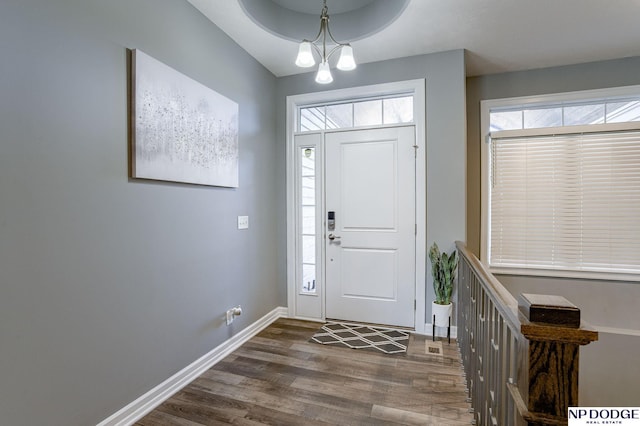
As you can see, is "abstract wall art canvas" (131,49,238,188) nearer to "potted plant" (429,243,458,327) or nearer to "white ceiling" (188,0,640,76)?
"white ceiling" (188,0,640,76)

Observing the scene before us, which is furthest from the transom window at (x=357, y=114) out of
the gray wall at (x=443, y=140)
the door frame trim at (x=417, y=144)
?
the gray wall at (x=443, y=140)

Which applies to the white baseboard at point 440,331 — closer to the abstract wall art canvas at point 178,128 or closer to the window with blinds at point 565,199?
the window with blinds at point 565,199

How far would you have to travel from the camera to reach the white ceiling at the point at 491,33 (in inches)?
90.0

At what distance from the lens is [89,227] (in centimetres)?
158

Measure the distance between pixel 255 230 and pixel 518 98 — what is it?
3.11 m

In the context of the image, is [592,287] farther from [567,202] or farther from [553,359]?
[553,359]

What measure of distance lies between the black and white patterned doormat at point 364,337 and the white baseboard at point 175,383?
678 millimetres

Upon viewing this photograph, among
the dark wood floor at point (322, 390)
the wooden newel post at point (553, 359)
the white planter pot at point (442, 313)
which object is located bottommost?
the dark wood floor at point (322, 390)

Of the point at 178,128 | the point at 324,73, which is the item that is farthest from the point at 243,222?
the point at 324,73

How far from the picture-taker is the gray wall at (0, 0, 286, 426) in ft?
4.30

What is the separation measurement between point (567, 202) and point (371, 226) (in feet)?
6.56

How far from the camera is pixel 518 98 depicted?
327 centimetres

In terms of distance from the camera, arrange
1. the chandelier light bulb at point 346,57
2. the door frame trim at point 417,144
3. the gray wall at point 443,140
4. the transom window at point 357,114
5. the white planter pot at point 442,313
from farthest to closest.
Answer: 1. the transom window at point 357,114
2. the door frame trim at point 417,144
3. the gray wall at point 443,140
4. the white planter pot at point 442,313
5. the chandelier light bulb at point 346,57

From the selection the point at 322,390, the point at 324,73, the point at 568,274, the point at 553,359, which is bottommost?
the point at 322,390
